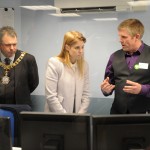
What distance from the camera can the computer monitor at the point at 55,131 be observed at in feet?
4.91

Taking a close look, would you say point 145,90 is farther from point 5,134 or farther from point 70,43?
point 5,134

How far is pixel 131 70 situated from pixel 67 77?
0.59 meters

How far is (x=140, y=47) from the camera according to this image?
2623 millimetres

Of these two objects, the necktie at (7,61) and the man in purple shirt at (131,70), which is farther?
the necktie at (7,61)

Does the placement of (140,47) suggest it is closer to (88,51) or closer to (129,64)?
(129,64)

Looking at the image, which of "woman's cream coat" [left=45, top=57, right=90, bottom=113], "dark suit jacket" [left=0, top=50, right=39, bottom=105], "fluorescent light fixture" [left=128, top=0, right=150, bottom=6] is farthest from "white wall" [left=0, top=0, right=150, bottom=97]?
"woman's cream coat" [left=45, top=57, right=90, bottom=113]

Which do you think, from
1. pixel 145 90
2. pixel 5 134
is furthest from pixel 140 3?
pixel 5 134

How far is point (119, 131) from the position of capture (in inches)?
57.6

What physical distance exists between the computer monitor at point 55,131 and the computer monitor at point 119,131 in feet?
0.19

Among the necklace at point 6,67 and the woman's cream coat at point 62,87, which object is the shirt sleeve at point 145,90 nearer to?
the woman's cream coat at point 62,87

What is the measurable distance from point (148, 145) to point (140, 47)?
4.33 ft

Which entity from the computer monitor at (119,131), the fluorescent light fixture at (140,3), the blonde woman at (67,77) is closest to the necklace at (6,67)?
the blonde woman at (67,77)

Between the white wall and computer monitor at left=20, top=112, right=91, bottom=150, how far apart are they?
247cm

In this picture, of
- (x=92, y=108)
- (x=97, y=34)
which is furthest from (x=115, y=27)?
(x=92, y=108)
